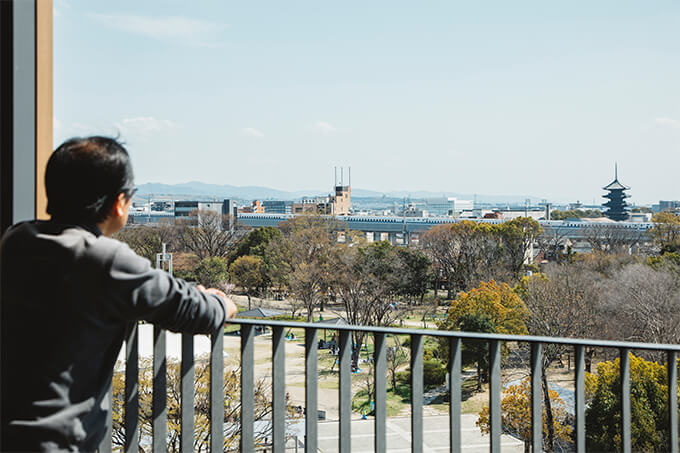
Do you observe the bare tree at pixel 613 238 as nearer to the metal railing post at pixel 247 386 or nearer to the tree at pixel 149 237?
the tree at pixel 149 237

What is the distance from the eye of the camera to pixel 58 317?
0.89m

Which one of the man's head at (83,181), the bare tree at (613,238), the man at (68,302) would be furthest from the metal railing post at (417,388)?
the bare tree at (613,238)

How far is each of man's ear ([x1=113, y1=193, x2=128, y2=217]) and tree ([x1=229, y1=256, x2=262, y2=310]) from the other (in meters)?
20.6

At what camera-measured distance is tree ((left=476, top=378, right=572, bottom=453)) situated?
30.7 feet

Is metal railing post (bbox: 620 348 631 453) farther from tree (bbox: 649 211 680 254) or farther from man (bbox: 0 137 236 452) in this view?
tree (bbox: 649 211 680 254)

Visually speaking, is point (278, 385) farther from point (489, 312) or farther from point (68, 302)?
point (489, 312)

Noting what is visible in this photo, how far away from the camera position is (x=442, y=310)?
20.0 meters

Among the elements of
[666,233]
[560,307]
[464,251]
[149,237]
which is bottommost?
[560,307]

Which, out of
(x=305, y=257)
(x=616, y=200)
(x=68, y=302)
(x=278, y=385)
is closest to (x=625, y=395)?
(x=278, y=385)

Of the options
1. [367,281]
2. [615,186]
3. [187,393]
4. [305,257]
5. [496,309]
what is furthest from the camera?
[615,186]

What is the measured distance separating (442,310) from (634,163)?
2944cm

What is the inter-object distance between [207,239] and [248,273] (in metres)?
3.14

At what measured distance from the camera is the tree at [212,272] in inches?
829

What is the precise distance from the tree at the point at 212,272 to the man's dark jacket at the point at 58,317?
66.6 feet
